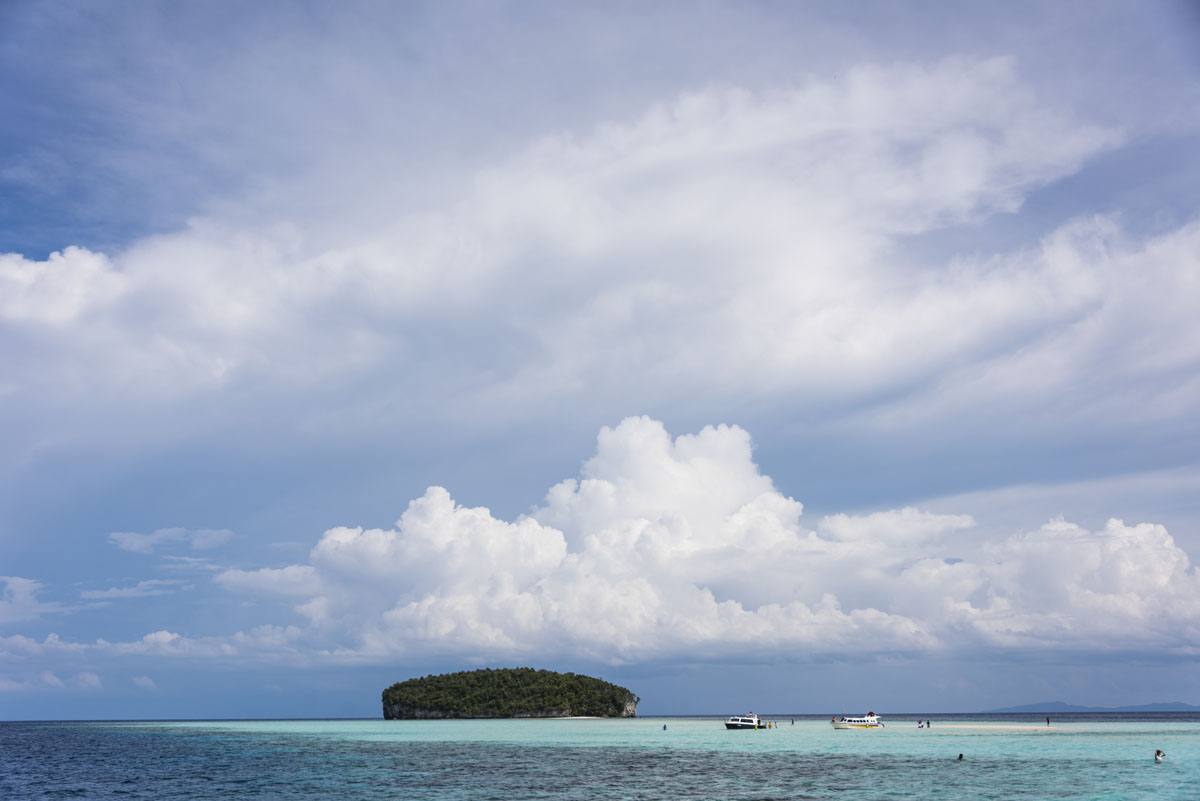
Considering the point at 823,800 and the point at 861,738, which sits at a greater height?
the point at 823,800

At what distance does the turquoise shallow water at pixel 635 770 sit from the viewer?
236 ft

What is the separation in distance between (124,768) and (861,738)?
10250 centimetres

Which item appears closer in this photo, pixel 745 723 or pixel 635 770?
pixel 635 770

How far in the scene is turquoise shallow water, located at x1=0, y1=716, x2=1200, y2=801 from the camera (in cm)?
7188

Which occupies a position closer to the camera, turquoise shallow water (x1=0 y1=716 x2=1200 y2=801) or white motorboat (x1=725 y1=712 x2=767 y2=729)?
turquoise shallow water (x1=0 y1=716 x2=1200 y2=801)

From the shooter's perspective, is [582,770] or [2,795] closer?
[2,795]

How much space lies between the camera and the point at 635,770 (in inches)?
3543

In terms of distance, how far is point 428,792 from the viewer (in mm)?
72500

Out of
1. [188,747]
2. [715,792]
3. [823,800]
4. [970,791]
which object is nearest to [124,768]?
[188,747]

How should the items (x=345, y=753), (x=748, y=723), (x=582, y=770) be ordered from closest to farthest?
(x=582, y=770) < (x=345, y=753) < (x=748, y=723)

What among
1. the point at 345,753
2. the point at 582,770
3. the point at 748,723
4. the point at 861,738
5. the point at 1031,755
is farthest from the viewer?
the point at 748,723

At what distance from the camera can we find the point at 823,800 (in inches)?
2594

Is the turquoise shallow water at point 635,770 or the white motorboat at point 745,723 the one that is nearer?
the turquoise shallow water at point 635,770

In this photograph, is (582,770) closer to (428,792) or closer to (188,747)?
(428,792)
